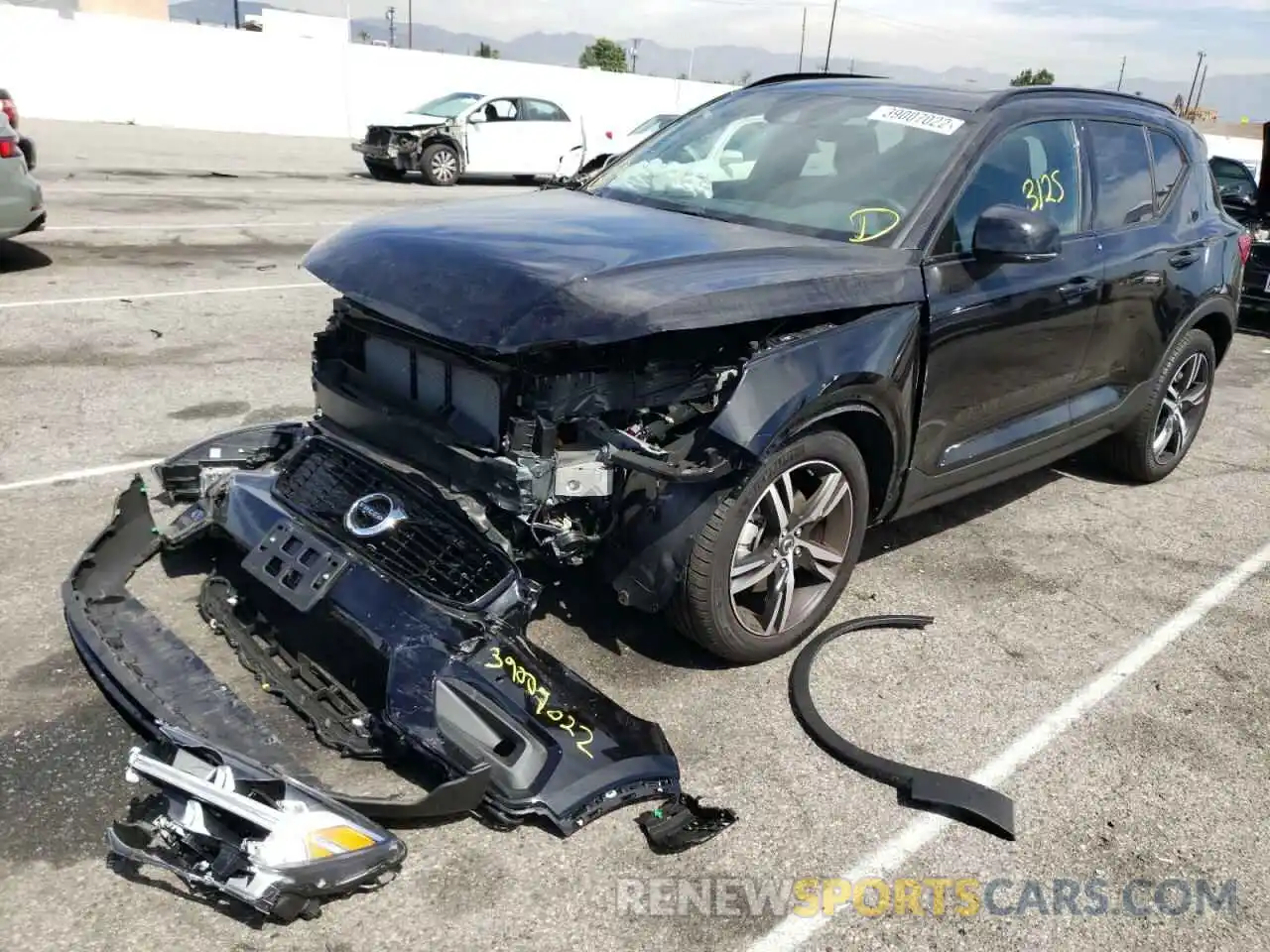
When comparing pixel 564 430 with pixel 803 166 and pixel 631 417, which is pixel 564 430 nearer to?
pixel 631 417

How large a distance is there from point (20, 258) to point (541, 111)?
39.3 feet

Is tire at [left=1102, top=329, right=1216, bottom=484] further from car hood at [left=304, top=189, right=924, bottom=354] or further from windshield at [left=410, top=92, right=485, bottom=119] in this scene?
windshield at [left=410, top=92, right=485, bottom=119]

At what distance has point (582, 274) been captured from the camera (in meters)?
3.08

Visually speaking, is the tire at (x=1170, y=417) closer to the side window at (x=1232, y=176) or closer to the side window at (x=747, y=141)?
the side window at (x=747, y=141)

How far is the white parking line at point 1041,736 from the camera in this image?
2.58 meters

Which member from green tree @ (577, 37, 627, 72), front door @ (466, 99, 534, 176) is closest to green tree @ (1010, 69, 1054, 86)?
front door @ (466, 99, 534, 176)

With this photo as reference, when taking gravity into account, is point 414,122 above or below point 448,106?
below

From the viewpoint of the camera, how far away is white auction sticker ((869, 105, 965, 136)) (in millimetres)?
4098

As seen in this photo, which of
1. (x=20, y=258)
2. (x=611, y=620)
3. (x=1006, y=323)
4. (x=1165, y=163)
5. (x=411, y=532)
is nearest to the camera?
(x=411, y=532)

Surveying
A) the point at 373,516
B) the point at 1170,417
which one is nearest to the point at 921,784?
the point at 373,516

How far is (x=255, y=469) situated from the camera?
411cm

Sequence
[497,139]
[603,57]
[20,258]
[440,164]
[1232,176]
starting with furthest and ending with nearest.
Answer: [603,57] < [497,139] < [440,164] < [1232,176] < [20,258]

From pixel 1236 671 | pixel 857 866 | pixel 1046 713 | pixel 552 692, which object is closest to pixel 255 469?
pixel 552 692

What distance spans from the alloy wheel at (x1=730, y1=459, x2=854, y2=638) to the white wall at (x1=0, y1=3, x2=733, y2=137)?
20.5m
